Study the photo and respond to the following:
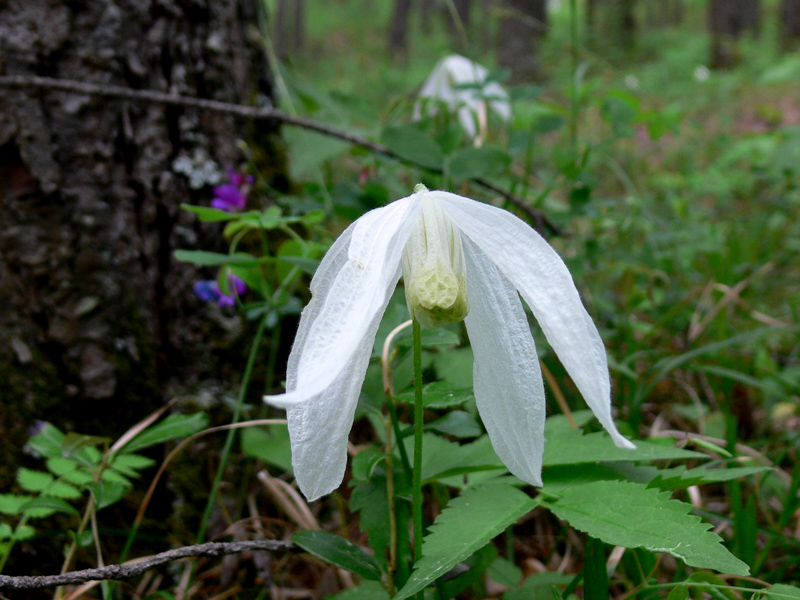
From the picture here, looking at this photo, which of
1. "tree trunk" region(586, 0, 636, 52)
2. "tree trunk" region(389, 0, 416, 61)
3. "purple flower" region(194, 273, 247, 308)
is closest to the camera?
"purple flower" region(194, 273, 247, 308)

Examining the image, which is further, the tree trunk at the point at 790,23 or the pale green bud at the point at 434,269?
the tree trunk at the point at 790,23

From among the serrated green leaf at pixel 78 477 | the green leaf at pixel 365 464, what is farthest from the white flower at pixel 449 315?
the serrated green leaf at pixel 78 477

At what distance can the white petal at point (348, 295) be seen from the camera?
66 centimetres

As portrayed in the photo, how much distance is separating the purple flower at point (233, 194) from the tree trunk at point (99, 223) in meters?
0.09

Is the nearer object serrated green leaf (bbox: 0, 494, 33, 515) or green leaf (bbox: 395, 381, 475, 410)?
green leaf (bbox: 395, 381, 475, 410)

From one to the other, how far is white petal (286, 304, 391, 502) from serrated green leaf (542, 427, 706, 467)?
1.15 ft

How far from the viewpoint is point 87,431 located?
57.7 inches

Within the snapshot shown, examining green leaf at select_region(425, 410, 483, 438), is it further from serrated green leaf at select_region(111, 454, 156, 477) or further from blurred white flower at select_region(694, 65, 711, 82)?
blurred white flower at select_region(694, 65, 711, 82)

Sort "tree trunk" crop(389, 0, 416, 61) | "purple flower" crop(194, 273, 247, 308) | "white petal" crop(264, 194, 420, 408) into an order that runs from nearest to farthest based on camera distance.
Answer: "white petal" crop(264, 194, 420, 408)
"purple flower" crop(194, 273, 247, 308)
"tree trunk" crop(389, 0, 416, 61)

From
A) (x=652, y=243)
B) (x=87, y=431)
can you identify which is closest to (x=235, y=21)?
(x=87, y=431)

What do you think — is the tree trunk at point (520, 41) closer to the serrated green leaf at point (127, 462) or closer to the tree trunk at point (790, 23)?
the tree trunk at point (790, 23)

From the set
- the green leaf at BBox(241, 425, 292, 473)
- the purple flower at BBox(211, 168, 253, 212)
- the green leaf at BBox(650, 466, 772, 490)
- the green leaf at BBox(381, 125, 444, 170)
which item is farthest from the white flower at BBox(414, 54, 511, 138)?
the green leaf at BBox(650, 466, 772, 490)

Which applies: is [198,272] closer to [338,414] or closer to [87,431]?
[87,431]

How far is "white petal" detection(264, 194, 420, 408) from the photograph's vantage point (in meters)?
0.66
